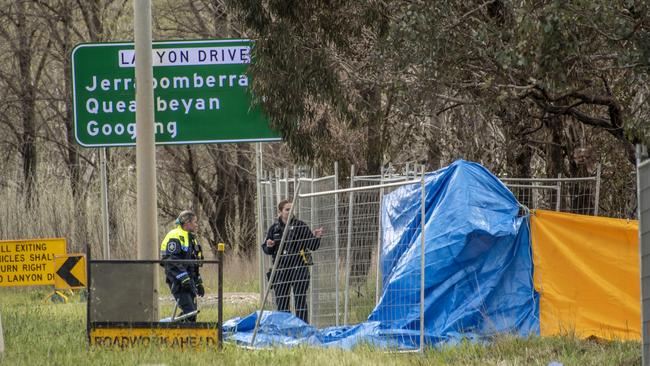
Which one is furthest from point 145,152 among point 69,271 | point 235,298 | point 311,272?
point 235,298

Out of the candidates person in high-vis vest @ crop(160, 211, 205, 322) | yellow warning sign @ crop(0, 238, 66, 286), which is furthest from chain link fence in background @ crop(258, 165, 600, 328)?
yellow warning sign @ crop(0, 238, 66, 286)

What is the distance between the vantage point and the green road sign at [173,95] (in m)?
16.5

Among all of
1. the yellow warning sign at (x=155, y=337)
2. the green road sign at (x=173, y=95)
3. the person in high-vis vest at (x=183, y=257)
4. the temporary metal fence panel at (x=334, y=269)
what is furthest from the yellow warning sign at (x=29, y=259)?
the yellow warning sign at (x=155, y=337)

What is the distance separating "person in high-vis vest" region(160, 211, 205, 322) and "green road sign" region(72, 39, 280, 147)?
1.90 metres

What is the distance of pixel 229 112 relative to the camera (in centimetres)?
1666

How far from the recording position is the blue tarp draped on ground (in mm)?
12906

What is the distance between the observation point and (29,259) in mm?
20469

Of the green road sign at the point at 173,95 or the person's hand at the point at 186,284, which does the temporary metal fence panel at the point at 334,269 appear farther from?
the green road sign at the point at 173,95

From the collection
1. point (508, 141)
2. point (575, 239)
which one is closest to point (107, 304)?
point (575, 239)

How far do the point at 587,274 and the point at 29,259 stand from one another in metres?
11.1

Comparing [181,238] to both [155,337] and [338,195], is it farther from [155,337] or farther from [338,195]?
[155,337]

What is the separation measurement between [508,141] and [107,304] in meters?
8.76

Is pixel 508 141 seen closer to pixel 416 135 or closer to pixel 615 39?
pixel 416 135

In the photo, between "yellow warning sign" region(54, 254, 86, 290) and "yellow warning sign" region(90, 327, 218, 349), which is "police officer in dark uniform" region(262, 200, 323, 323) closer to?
"yellow warning sign" region(90, 327, 218, 349)
